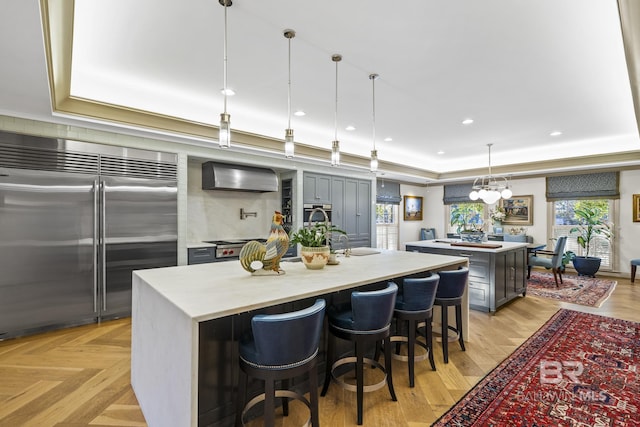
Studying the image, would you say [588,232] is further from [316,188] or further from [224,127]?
[224,127]

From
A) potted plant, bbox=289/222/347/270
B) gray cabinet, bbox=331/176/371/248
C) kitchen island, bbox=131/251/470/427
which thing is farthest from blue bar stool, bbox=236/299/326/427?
gray cabinet, bbox=331/176/371/248

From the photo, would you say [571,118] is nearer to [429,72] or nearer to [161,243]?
[429,72]

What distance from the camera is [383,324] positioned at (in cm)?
210

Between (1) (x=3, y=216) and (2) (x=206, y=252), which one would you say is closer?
(1) (x=3, y=216)

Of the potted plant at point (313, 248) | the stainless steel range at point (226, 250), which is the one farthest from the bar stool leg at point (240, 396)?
the stainless steel range at point (226, 250)

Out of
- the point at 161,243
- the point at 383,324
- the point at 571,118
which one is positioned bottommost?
the point at 383,324

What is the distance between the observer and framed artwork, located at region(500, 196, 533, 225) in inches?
296

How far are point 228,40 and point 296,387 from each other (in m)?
2.66

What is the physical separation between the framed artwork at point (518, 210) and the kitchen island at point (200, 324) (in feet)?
21.7

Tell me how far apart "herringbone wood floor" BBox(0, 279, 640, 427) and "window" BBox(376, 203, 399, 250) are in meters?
4.76

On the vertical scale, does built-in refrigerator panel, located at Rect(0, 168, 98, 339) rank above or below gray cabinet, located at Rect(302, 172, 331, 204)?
below

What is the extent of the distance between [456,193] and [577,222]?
271 cm

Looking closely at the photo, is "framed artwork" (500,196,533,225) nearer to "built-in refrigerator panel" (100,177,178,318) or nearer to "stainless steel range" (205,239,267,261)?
"stainless steel range" (205,239,267,261)

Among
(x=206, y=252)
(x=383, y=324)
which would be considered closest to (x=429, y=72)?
(x=383, y=324)
